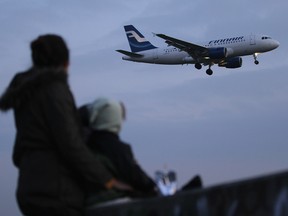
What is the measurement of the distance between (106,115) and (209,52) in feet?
139

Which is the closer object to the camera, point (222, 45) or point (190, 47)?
point (190, 47)

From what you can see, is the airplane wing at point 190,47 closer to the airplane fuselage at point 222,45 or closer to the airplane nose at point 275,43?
the airplane fuselage at point 222,45

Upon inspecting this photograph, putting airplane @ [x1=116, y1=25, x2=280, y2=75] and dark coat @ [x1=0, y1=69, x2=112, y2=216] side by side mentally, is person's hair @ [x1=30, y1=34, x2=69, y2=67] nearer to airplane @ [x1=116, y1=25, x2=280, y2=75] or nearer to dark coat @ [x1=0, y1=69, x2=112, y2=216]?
dark coat @ [x1=0, y1=69, x2=112, y2=216]

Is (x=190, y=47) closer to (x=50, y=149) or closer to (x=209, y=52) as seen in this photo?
(x=209, y=52)

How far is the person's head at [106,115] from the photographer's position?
2.85 metres

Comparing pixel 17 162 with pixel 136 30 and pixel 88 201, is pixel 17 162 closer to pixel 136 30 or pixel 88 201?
pixel 88 201

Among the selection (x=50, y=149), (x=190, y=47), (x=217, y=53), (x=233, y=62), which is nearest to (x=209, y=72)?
(x=233, y=62)

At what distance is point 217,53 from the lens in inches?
1730

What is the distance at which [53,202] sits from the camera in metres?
2.70

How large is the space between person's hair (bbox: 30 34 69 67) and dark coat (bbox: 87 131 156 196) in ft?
1.31

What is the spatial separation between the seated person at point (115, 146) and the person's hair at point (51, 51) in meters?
0.27

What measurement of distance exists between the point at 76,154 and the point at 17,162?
43 centimetres

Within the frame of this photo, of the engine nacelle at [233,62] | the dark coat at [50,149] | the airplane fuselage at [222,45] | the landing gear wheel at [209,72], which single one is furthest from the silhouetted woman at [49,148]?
the landing gear wheel at [209,72]

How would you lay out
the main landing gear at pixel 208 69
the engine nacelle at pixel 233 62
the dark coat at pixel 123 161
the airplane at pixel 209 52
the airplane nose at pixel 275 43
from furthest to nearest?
the main landing gear at pixel 208 69 → the engine nacelle at pixel 233 62 → the airplane nose at pixel 275 43 → the airplane at pixel 209 52 → the dark coat at pixel 123 161
